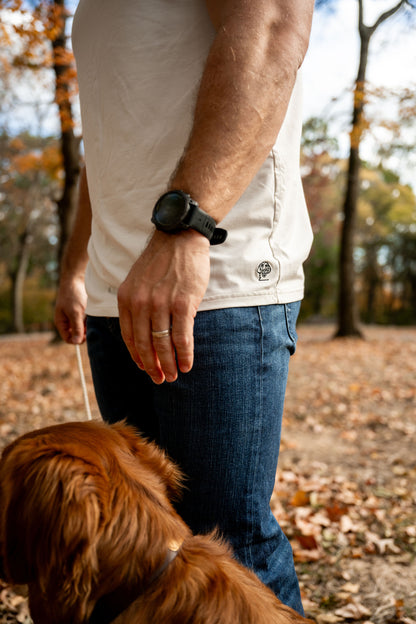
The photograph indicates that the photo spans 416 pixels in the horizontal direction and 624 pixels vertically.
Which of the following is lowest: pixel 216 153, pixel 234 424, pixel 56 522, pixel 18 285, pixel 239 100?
pixel 56 522

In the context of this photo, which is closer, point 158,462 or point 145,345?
point 145,345

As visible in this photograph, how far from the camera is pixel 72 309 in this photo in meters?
2.33

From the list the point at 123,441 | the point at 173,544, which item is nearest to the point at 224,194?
the point at 123,441

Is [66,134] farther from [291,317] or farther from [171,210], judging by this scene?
[171,210]

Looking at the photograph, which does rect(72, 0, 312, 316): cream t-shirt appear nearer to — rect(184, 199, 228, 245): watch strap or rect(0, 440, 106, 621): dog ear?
rect(184, 199, 228, 245): watch strap

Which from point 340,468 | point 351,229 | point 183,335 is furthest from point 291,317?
point 351,229

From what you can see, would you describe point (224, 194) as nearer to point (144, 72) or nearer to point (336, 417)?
point (144, 72)

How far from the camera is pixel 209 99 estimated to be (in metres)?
1.27

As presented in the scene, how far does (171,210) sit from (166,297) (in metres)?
0.21

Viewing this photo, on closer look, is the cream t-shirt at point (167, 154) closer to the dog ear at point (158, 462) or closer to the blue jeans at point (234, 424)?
the blue jeans at point (234, 424)

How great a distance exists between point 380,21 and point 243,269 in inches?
531

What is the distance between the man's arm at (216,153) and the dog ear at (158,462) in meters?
0.40

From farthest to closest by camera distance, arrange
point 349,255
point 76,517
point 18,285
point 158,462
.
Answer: point 18,285 < point 349,255 < point 158,462 < point 76,517

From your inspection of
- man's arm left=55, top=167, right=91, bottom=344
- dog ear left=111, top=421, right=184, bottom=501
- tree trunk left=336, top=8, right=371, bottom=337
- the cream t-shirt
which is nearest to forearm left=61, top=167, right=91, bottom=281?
man's arm left=55, top=167, right=91, bottom=344
